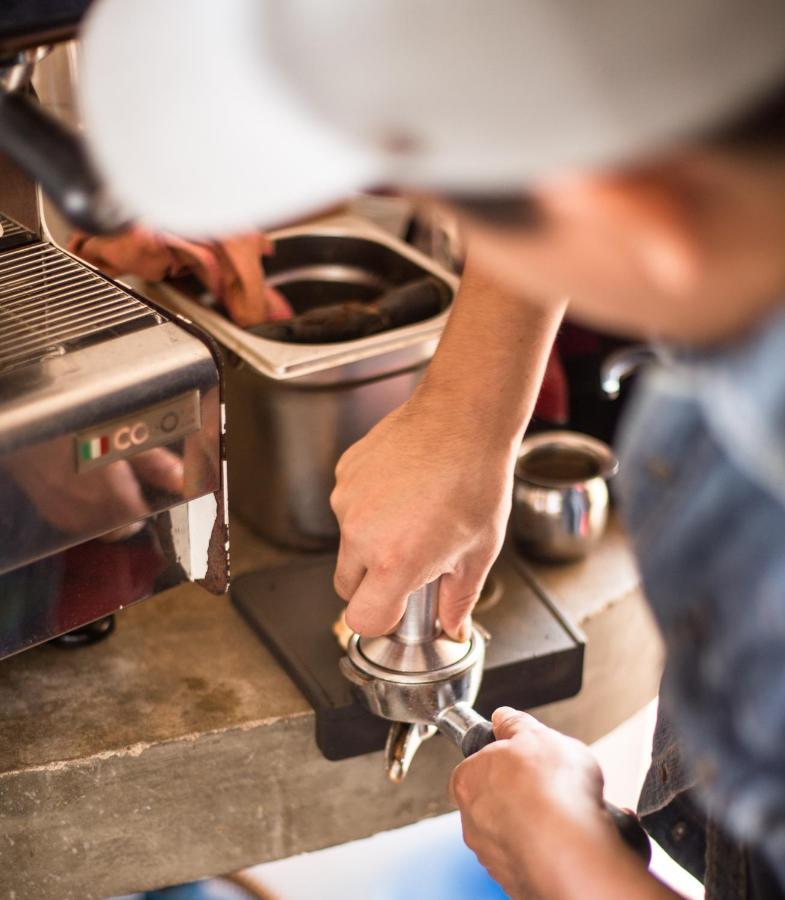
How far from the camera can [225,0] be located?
502 mm

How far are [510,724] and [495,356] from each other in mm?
310

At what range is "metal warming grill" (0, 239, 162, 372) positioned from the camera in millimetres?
1030

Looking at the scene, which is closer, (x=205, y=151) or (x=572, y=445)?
(x=205, y=151)

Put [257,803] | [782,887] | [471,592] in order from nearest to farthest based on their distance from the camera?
1. [782,887]
2. [471,592]
3. [257,803]

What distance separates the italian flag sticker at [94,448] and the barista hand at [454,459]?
0.71 feet

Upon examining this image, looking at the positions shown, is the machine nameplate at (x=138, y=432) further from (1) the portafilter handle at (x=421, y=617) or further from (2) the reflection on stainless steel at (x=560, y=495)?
(2) the reflection on stainless steel at (x=560, y=495)

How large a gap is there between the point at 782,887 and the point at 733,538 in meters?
0.36

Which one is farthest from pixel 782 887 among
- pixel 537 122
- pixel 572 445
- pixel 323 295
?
pixel 323 295

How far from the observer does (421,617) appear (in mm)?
1129

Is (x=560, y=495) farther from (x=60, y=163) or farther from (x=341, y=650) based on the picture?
(x=60, y=163)

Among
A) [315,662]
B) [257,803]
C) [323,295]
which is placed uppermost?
[323,295]

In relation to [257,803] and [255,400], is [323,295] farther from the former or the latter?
[257,803]

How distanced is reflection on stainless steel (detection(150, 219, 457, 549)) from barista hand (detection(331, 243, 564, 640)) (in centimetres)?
32

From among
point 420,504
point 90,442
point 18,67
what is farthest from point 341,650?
point 18,67
